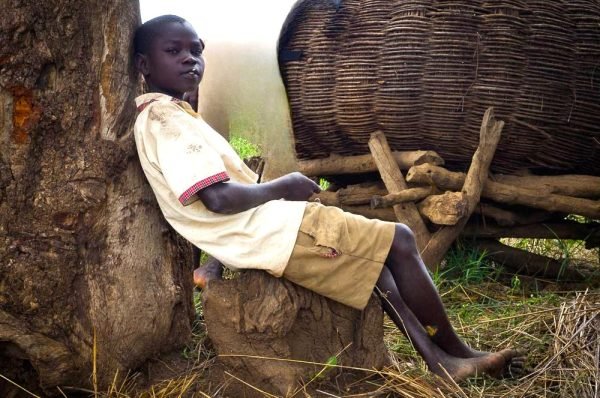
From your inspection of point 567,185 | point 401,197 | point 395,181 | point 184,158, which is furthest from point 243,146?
point 184,158

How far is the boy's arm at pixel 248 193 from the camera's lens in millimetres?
2453

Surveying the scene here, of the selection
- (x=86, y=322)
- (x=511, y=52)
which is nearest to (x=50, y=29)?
(x=86, y=322)

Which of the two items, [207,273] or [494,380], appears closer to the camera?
[494,380]

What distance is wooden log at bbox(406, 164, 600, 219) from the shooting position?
13.5 feet

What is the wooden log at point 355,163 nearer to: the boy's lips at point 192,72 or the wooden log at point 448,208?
the wooden log at point 448,208

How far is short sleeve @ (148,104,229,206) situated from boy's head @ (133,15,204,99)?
0.81ft

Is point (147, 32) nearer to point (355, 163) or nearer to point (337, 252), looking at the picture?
point (337, 252)

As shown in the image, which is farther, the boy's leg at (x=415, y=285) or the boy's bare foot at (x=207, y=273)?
the boy's bare foot at (x=207, y=273)

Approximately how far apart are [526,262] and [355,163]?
1351 mm

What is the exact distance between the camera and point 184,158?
8.07ft

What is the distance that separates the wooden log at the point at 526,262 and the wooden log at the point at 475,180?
560 millimetres

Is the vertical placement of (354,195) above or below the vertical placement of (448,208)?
below

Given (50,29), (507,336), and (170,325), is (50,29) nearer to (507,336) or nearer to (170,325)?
(170,325)

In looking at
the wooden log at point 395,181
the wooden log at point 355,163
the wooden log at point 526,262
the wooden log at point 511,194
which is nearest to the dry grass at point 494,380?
the wooden log at point 395,181
